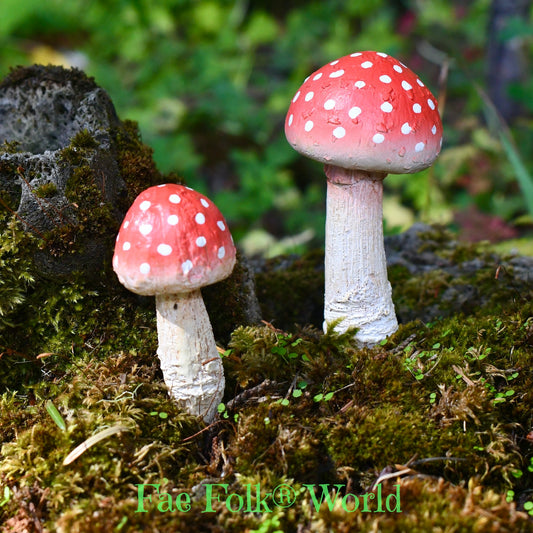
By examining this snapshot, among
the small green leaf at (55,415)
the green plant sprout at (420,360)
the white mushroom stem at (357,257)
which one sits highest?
the white mushroom stem at (357,257)

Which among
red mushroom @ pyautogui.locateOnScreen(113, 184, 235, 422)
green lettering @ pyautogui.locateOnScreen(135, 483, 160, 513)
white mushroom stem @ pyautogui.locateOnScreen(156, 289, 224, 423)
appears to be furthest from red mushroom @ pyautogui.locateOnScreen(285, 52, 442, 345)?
green lettering @ pyautogui.locateOnScreen(135, 483, 160, 513)

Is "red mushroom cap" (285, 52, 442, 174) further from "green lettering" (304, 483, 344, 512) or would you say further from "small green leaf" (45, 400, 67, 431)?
"small green leaf" (45, 400, 67, 431)

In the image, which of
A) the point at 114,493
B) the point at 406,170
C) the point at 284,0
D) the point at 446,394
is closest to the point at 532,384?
the point at 446,394

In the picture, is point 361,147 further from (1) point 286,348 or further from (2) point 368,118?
(1) point 286,348

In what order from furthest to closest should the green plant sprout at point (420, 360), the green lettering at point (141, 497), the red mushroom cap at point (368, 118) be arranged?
the green plant sprout at point (420, 360), the red mushroom cap at point (368, 118), the green lettering at point (141, 497)

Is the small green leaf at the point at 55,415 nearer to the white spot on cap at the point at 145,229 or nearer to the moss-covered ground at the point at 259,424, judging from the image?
the moss-covered ground at the point at 259,424

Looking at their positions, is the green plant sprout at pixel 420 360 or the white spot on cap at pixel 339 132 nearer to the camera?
the white spot on cap at pixel 339 132

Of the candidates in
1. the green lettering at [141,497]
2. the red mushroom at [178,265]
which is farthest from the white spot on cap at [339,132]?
the green lettering at [141,497]
